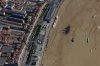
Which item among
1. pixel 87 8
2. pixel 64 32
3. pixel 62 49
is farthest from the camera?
pixel 87 8

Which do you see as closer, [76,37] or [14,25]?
[76,37]

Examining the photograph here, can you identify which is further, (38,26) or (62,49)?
(38,26)

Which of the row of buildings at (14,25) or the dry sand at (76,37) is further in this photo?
the row of buildings at (14,25)

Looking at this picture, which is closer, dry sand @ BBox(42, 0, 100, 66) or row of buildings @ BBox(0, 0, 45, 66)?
dry sand @ BBox(42, 0, 100, 66)

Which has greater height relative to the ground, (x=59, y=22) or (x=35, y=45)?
(x=59, y=22)

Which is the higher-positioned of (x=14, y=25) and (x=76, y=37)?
(x=14, y=25)

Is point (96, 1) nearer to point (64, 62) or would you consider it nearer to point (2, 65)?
point (64, 62)

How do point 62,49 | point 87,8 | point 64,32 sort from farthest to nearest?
1. point 87,8
2. point 64,32
3. point 62,49

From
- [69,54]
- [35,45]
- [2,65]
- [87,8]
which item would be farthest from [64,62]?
[87,8]
